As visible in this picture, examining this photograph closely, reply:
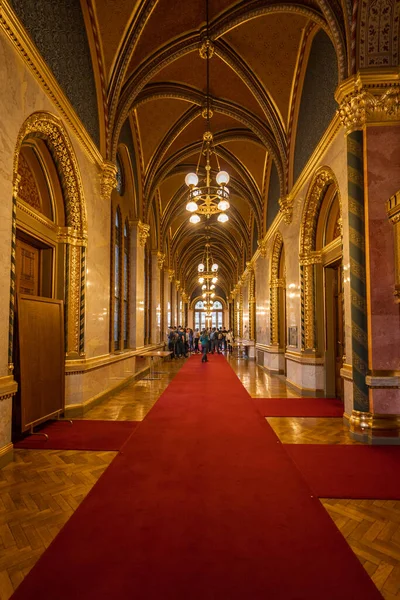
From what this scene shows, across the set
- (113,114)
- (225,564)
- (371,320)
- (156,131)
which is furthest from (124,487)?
(156,131)

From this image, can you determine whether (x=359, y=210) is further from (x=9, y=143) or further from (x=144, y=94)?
(x=144, y=94)

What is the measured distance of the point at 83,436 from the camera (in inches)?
183

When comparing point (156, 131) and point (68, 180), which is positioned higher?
point (156, 131)

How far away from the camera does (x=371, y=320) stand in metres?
4.54

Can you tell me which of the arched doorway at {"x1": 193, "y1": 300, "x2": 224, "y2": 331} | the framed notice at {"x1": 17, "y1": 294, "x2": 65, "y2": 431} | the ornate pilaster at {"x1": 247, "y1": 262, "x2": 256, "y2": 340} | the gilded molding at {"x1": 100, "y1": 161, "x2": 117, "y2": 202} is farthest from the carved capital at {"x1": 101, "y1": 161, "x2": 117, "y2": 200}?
the arched doorway at {"x1": 193, "y1": 300, "x2": 224, "y2": 331}

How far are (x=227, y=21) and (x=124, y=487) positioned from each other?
7.76m

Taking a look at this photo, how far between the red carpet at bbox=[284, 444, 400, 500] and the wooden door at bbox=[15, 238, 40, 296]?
4.15m

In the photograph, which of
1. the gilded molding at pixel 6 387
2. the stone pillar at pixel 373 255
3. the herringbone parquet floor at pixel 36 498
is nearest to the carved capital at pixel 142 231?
the stone pillar at pixel 373 255

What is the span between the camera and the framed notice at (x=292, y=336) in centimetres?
809

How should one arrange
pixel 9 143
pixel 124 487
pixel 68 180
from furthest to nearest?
pixel 68 180, pixel 9 143, pixel 124 487

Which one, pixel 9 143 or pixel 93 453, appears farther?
pixel 93 453

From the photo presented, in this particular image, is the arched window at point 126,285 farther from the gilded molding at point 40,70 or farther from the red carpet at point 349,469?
the red carpet at point 349,469

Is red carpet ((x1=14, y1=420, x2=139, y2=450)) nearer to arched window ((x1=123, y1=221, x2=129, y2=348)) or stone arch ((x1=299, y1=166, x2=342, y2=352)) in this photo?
stone arch ((x1=299, y1=166, x2=342, y2=352))

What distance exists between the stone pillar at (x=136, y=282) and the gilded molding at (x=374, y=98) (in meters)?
6.74
